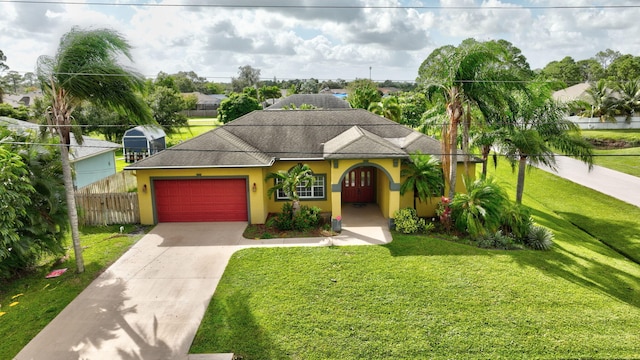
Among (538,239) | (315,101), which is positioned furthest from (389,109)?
(538,239)

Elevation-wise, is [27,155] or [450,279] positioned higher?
[27,155]

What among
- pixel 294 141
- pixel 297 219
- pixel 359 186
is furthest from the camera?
pixel 359 186

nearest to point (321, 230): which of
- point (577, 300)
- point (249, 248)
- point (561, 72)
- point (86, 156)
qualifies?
point (249, 248)

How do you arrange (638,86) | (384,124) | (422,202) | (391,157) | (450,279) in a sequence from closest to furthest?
(450,279)
(391,157)
(422,202)
(384,124)
(638,86)

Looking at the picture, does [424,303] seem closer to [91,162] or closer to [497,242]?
[497,242]

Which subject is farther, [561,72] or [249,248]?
[561,72]

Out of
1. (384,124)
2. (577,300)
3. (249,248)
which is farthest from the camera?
(384,124)

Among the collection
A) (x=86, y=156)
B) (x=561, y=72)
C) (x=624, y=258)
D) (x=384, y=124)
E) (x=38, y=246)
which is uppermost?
(x=561, y=72)

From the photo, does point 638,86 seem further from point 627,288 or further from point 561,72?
point 627,288
